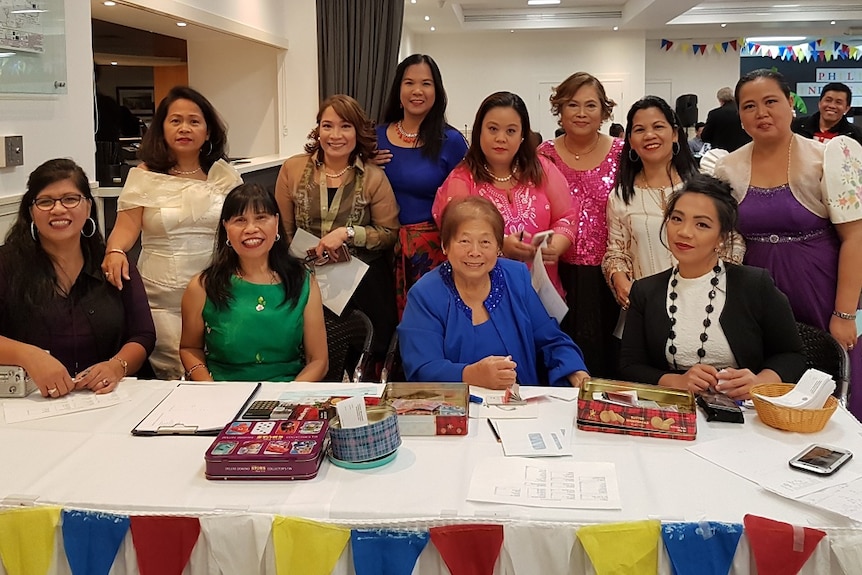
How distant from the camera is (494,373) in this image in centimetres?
195

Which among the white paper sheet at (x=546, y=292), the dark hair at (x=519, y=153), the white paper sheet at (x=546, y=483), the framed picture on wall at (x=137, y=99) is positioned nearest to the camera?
the white paper sheet at (x=546, y=483)

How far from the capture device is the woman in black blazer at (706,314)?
80.6 inches

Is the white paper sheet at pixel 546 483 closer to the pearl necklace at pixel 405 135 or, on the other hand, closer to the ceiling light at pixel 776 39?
the pearl necklace at pixel 405 135

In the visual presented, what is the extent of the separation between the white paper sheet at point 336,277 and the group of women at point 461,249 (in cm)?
6

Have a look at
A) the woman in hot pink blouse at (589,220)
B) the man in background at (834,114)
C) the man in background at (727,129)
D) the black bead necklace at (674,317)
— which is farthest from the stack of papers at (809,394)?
the man in background at (727,129)

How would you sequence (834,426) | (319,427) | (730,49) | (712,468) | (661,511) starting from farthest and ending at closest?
1. (730,49)
2. (834,426)
3. (319,427)
4. (712,468)
5. (661,511)

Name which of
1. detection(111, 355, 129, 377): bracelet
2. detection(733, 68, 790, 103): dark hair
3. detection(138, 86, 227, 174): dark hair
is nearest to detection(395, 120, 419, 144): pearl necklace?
detection(138, 86, 227, 174): dark hair

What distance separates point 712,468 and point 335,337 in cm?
147

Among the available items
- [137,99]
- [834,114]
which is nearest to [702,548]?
[137,99]

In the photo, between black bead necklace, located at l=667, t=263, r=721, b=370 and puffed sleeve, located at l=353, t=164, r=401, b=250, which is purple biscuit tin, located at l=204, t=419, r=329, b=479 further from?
puffed sleeve, located at l=353, t=164, r=401, b=250

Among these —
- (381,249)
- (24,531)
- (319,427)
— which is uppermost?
(381,249)

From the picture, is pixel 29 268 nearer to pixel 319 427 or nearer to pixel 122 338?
pixel 122 338

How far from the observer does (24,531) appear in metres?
1.38

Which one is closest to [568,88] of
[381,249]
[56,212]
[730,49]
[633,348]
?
[381,249]
